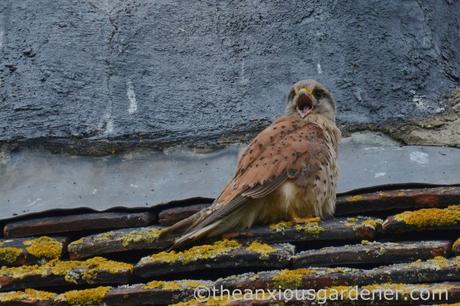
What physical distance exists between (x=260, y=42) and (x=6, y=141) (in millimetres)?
1219

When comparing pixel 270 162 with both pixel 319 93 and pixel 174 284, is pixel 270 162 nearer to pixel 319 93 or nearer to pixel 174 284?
pixel 319 93

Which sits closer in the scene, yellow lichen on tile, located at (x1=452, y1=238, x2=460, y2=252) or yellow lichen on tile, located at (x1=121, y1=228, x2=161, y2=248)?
yellow lichen on tile, located at (x1=452, y1=238, x2=460, y2=252)

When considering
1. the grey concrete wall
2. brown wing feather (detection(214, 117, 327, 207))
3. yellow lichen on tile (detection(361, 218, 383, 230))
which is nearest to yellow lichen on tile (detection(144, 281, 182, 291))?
brown wing feather (detection(214, 117, 327, 207))

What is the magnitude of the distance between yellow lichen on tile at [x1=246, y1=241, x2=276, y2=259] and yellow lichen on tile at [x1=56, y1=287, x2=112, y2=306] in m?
0.52

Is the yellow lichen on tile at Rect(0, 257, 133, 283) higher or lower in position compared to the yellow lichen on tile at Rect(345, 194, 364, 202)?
lower

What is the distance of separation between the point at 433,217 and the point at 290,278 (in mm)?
633

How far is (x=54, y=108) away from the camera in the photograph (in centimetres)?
535

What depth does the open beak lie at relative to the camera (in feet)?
18.0

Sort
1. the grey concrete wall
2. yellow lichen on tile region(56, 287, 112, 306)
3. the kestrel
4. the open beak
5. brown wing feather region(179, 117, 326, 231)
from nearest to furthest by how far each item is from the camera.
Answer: yellow lichen on tile region(56, 287, 112, 306), the kestrel, brown wing feather region(179, 117, 326, 231), the grey concrete wall, the open beak

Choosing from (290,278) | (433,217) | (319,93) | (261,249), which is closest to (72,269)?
(261,249)

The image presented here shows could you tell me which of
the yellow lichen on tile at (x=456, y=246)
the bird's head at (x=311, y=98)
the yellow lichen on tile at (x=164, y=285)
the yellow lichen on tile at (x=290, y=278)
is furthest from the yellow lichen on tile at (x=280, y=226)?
the bird's head at (x=311, y=98)

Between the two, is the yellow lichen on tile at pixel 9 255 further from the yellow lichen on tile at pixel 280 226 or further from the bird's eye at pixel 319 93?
the bird's eye at pixel 319 93

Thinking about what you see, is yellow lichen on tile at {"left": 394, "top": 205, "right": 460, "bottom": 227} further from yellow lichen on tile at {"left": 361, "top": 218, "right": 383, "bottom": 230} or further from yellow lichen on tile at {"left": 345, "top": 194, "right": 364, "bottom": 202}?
yellow lichen on tile at {"left": 345, "top": 194, "right": 364, "bottom": 202}

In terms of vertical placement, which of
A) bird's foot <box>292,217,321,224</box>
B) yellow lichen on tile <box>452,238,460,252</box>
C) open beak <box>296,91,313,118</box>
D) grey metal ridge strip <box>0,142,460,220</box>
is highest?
open beak <box>296,91,313,118</box>
